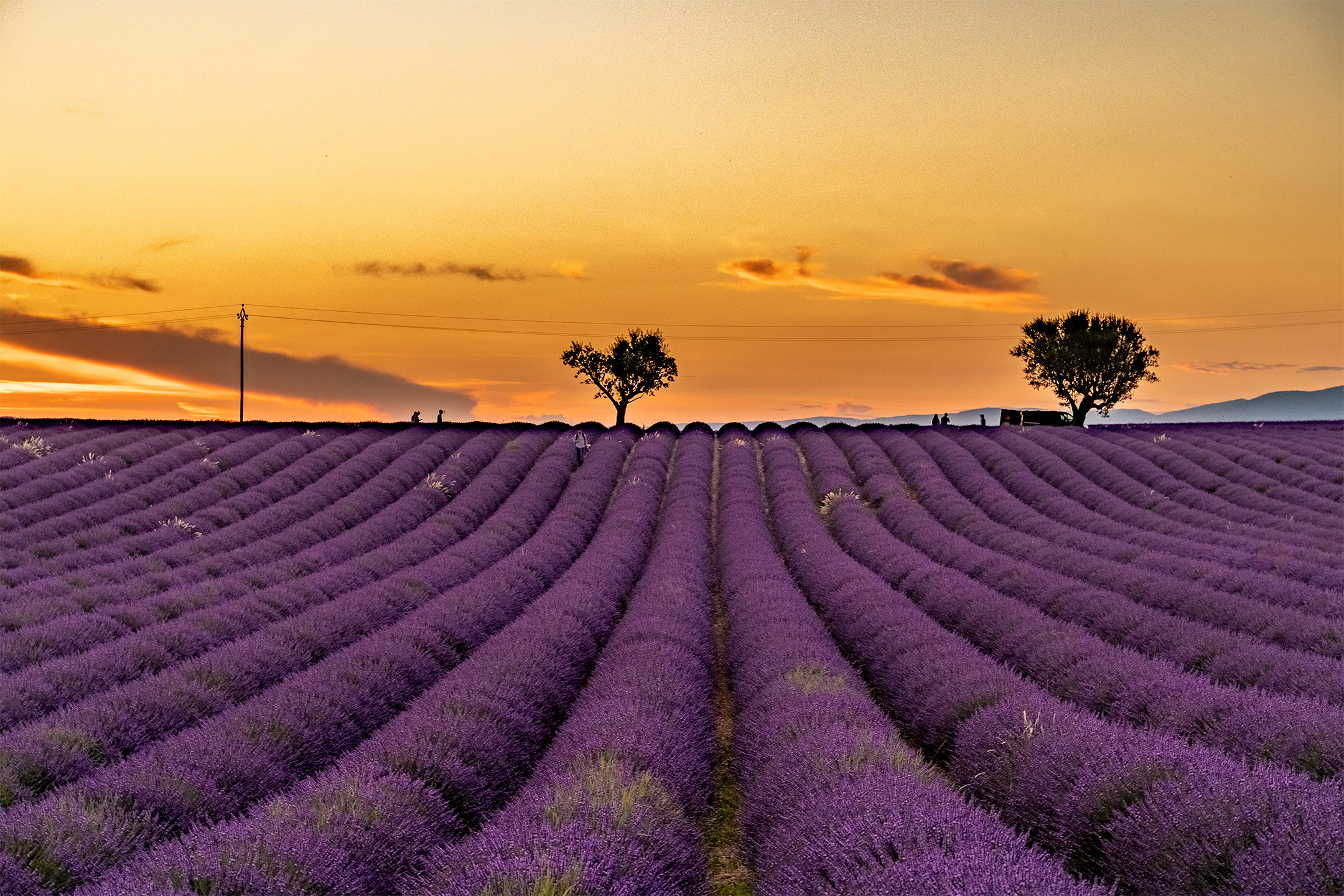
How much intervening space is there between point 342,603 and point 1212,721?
8.13 metres

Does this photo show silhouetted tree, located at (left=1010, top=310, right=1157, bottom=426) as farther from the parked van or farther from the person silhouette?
the person silhouette

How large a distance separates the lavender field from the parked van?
19288mm

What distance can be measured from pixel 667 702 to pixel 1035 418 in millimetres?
34888

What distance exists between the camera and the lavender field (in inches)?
135

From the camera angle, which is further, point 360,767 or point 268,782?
point 268,782

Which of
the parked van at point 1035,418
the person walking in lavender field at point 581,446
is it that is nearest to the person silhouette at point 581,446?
the person walking in lavender field at point 581,446

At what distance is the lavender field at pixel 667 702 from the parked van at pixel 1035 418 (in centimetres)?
1929

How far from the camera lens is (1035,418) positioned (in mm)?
36688

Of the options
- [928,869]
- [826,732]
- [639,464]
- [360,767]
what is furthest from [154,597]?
[639,464]

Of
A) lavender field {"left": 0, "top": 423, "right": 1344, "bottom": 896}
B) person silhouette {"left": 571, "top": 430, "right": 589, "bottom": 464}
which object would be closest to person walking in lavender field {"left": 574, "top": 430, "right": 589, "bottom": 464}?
person silhouette {"left": 571, "top": 430, "right": 589, "bottom": 464}

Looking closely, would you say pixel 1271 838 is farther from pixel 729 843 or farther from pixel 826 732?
pixel 729 843

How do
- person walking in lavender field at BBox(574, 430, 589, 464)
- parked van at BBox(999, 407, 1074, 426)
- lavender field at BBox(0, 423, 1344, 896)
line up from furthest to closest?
parked van at BBox(999, 407, 1074, 426), person walking in lavender field at BBox(574, 430, 589, 464), lavender field at BBox(0, 423, 1344, 896)

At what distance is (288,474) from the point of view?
801 inches

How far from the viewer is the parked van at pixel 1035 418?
35938 mm
